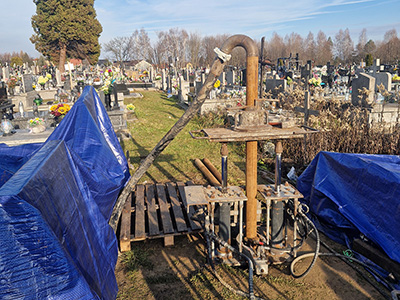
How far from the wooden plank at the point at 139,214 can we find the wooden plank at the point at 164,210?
1.00 ft

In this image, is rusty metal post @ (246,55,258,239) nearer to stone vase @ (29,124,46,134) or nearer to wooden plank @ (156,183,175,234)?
wooden plank @ (156,183,175,234)

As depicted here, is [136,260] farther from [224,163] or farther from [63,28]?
[63,28]

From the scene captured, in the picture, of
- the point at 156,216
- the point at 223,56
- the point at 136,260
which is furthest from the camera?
the point at 156,216

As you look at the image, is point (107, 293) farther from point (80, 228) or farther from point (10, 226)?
point (10, 226)

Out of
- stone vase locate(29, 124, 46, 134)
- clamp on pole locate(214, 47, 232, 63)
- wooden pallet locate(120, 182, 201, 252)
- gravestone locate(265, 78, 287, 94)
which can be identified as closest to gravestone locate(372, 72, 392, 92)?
gravestone locate(265, 78, 287, 94)

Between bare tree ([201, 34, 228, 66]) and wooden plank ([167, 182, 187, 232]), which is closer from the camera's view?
wooden plank ([167, 182, 187, 232])

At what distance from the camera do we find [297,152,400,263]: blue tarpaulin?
156 inches

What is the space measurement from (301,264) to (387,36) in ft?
383

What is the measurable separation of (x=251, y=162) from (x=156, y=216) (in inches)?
78.0

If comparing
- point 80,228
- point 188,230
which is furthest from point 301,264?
point 80,228

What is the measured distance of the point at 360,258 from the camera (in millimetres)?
4242

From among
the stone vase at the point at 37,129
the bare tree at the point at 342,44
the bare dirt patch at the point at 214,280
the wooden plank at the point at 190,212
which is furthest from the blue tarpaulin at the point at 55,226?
the bare tree at the point at 342,44

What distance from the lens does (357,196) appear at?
452 cm

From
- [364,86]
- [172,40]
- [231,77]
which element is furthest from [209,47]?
[364,86]
